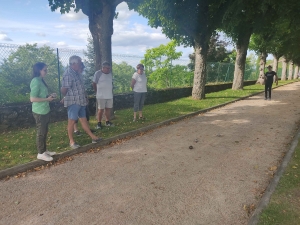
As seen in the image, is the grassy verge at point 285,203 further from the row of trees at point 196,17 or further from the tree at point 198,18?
the tree at point 198,18

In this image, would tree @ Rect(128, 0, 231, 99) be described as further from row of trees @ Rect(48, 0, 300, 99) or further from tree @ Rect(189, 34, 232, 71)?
tree @ Rect(189, 34, 232, 71)

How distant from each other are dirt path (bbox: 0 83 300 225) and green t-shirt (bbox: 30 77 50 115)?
109 cm

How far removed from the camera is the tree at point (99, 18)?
726 centimetres

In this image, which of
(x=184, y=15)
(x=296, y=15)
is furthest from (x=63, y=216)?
(x=296, y=15)

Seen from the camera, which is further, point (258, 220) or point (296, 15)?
point (296, 15)

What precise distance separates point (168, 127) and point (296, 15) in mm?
9863

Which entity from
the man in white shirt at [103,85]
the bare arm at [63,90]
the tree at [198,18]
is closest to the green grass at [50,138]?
the man in white shirt at [103,85]

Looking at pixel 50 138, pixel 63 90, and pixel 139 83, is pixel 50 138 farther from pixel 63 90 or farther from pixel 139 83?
pixel 139 83

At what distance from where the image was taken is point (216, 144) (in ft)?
18.7

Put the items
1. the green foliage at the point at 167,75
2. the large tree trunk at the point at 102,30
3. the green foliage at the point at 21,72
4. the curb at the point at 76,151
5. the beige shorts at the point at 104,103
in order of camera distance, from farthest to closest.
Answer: the green foliage at the point at 167,75
the green foliage at the point at 21,72
the large tree trunk at the point at 102,30
the beige shorts at the point at 104,103
the curb at the point at 76,151

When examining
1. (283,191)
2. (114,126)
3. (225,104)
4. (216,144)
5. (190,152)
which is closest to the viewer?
(283,191)

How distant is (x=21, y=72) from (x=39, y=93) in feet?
14.7

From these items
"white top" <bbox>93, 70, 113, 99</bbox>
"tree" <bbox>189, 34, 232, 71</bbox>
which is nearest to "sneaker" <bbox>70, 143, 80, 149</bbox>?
"white top" <bbox>93, 70, 113, 99</bbox>

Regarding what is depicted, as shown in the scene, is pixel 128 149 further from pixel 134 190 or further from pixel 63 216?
pixel 63 216
